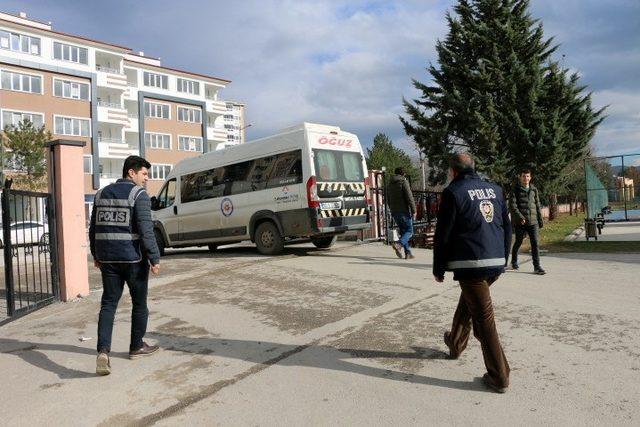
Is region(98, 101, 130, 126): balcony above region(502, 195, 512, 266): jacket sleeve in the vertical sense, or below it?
above

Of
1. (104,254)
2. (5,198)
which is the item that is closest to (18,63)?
(5,198)

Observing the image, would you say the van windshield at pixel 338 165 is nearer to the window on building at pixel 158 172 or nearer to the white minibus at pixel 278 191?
the white minibus at pixel 278 191

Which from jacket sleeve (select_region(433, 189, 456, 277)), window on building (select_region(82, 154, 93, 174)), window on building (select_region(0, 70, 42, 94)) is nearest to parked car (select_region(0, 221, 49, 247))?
jacket sleeve (select_region(433, 189, 456, 277))

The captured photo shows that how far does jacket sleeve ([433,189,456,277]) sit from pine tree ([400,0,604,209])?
65.2 ft

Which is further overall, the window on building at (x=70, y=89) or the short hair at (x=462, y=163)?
the window on building at (x=70, y=89)

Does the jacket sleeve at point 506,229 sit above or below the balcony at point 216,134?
below

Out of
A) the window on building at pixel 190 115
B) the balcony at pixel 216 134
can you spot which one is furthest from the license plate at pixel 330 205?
the balcony at pixel 216 134

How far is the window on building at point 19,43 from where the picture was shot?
1516 inches

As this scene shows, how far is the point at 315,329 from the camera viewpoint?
5.32 metres

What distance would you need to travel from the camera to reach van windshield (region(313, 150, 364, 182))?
10.5 metres

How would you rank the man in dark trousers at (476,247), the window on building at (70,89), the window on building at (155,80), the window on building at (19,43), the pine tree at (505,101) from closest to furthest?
the man in dark trousers at (476,247) → the pine tree at (505,101) → the window on building at (19,43) → the window on building at (70,89) → the window on building at (155,80)

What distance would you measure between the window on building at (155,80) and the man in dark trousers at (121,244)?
50471mm

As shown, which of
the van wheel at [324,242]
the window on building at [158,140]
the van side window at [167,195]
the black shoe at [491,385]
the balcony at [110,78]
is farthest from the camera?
the window on building at [158,140]

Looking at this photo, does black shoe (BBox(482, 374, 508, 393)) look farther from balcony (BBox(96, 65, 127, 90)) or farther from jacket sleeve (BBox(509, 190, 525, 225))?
balcony (BBox(96, 65, 127, 90))
